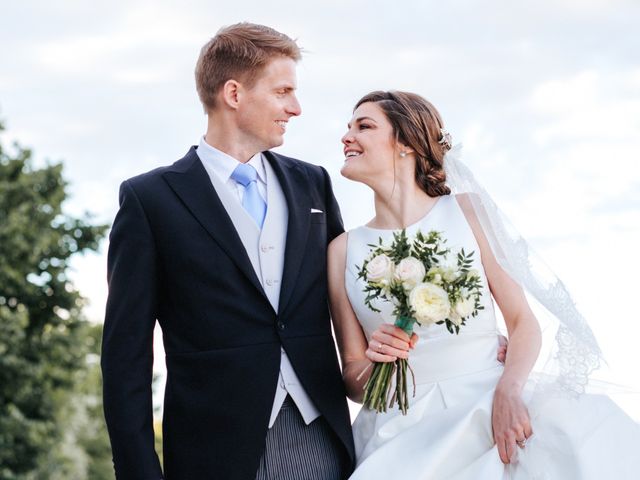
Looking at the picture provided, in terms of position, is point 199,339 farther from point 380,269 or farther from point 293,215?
point 380,269

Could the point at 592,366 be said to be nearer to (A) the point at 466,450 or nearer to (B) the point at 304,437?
(A) the point at 466,450

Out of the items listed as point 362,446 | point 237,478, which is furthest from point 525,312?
point 237,478

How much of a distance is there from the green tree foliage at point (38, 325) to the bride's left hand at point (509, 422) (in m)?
20.5

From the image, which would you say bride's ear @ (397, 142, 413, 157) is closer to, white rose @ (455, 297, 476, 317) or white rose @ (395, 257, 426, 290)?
white rose @ (395, 257, 426, 290)

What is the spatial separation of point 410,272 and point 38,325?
23166 mm

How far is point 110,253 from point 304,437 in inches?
45.8

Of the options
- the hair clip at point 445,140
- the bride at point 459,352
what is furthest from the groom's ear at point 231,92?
the hair clip at point 445,140

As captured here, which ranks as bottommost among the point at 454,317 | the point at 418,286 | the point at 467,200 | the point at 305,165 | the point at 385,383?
the point at 385,383

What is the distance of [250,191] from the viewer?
4219 millimetres

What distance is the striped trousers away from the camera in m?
3.89

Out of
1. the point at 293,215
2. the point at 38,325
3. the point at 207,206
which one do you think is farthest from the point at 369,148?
the point at 38,325

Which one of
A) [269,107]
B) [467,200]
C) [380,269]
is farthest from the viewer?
[467,200]

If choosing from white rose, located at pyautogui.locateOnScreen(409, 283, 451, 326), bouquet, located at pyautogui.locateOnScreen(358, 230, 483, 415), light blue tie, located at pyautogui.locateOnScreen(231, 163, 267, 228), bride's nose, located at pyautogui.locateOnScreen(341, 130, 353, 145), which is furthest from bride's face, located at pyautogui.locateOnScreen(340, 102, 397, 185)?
white rose, located at pyautogui.locateOnScreen(409, 283, 451, 326)

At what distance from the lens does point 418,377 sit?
14.0 feet
